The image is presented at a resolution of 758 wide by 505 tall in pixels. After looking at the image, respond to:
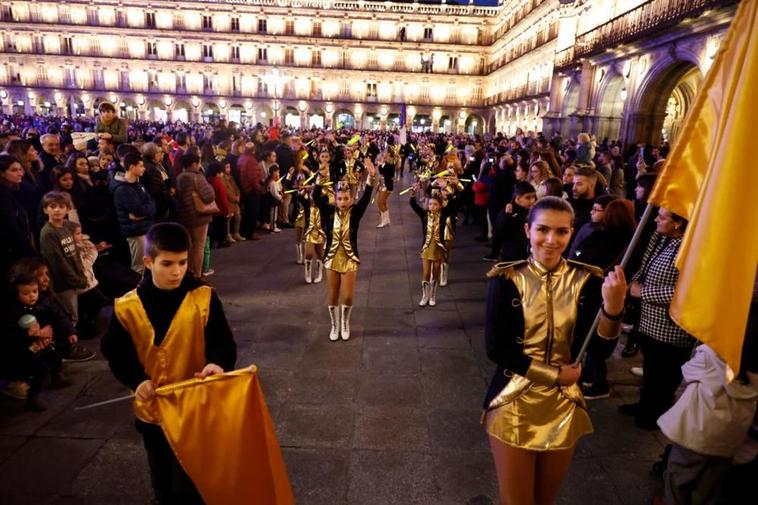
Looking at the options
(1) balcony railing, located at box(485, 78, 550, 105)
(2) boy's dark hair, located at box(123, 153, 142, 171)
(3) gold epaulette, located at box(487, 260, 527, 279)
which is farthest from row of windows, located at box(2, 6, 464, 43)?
(3) gold epaulette, located at box(487, 260, 527, 279)

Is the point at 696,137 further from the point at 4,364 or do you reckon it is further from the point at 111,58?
the point at 111,58

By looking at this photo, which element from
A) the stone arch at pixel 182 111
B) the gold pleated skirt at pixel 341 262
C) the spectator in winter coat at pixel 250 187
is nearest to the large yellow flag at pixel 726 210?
the gold pleated skirt at pixel 341 262

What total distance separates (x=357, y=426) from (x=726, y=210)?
9.19 feet

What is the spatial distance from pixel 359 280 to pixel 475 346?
8.64ft

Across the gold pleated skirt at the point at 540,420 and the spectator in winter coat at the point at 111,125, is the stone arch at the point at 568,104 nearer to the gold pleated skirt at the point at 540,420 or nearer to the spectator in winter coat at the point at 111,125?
the spectator in winter coat at the point at 111,125

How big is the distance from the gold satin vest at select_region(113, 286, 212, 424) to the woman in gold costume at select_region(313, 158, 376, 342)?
2.73m

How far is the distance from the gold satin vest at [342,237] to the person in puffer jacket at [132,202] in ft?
7.31

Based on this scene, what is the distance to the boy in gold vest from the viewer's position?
226 cm

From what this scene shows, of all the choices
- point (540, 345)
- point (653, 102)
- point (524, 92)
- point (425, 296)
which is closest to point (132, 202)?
point (425, 296)

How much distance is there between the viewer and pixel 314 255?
23.2ft

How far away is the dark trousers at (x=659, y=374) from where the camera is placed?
365 centimetres

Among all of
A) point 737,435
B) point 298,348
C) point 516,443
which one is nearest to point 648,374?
point 737,435

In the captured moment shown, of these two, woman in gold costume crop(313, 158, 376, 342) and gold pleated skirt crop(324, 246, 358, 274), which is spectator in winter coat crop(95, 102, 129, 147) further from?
gold pleated skirt crop(324, 246, 358, 274)

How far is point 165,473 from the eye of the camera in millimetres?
2486
